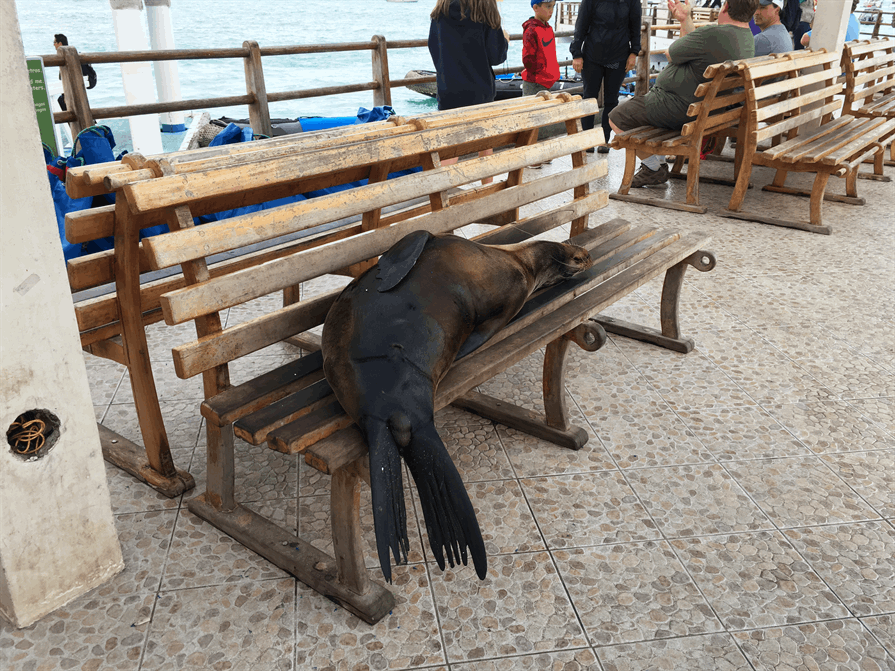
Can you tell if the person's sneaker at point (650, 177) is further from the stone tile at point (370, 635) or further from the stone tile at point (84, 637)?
the stone tile at point (84, 637)

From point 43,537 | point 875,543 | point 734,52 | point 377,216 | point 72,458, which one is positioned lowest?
point 875,543

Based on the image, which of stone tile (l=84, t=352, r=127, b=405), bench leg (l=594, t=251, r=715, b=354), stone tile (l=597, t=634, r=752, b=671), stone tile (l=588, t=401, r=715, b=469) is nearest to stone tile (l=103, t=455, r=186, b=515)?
stone tile (l=84, t=352, r=127, b=405)

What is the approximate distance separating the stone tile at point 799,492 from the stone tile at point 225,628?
4.86 ft

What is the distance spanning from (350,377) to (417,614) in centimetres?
63

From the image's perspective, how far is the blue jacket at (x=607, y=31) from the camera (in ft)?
21.3

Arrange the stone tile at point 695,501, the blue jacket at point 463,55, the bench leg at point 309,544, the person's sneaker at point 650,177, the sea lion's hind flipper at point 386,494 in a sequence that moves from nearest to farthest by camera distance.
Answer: the sea lion's hind flipper at point 386,494
the bench leg at point 309,544
the stone tile at point 695,501
the blue jacket at point 463,55
the person's sneaker at point 650,177

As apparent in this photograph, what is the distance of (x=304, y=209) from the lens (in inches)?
81.4

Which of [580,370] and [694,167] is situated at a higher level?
[694,167]

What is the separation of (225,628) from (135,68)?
47.1 feet

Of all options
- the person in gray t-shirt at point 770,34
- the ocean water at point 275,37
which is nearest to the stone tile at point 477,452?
the person in gray t-shirt at point 770,34

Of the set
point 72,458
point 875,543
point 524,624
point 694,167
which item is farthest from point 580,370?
point 694,167

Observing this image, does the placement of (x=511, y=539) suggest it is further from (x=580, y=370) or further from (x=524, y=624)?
(x=580, y=370)

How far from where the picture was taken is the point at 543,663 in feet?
5.61

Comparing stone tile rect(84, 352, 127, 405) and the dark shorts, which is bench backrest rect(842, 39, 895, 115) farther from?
stone tile rect(84, 352, 127, 405)
